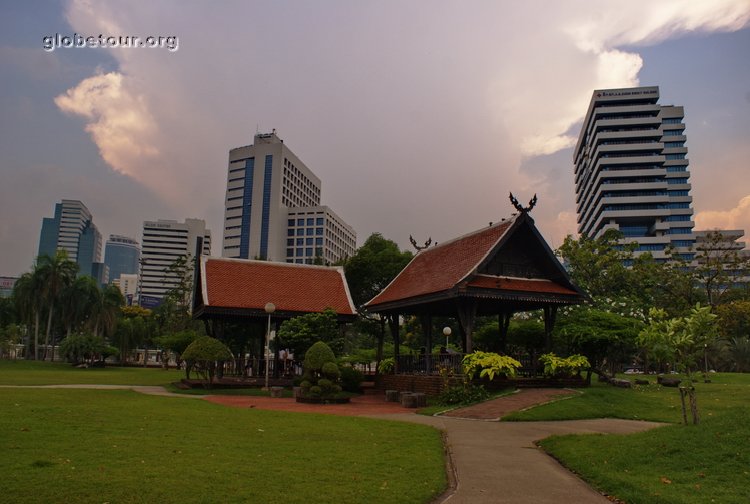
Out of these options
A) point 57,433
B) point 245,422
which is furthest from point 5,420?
point 245,422

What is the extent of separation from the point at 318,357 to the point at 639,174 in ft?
367

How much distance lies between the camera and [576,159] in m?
147

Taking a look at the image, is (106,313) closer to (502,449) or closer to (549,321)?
(549,321)

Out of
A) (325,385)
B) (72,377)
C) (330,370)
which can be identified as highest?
(330,370)

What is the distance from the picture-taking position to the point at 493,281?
21656mm

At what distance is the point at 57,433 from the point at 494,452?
803cm

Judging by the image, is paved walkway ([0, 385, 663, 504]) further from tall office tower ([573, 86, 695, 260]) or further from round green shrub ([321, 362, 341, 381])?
tall office tower ([573, 86, 695, 260])

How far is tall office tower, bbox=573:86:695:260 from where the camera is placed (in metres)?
114

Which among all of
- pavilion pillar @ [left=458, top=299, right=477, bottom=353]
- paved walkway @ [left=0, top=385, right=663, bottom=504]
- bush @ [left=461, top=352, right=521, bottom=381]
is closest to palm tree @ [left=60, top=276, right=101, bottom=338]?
paved walkway @ [left=0, top=385, right=663, bottom=504]

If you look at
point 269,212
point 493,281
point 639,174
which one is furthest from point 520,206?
point 269,212

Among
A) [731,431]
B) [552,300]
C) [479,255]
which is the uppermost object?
[479,255]

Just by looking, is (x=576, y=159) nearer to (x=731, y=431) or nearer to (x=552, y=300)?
(x=552, y=300)

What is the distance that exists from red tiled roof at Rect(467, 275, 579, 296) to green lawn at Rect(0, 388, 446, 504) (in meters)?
8.46

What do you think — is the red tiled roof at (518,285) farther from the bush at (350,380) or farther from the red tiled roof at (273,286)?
the red tiled roof at (273,286)
